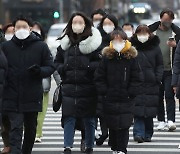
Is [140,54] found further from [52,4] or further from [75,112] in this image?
[52,4]

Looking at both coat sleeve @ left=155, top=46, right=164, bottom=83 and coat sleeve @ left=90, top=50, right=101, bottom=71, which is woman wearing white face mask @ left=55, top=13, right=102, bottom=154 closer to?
coat sleeve @ left=90, top=50, right=101, bottom=71

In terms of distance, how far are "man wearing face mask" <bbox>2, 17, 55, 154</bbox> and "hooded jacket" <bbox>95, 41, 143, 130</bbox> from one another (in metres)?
0.71

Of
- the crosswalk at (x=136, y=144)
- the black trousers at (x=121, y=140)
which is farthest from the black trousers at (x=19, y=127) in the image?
the crosswalk at (x=136, y=144)

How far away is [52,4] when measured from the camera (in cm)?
5216

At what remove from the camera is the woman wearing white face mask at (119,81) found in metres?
11.1

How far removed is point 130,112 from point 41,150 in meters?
2.00

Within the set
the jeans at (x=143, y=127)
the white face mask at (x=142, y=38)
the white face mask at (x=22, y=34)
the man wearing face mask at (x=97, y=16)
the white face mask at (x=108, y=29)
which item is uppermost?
the man wearing face mask at (x=97, y=16)

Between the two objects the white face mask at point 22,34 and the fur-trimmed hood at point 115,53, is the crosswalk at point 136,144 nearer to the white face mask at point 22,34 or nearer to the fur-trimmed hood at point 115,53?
the fur-trimmed hood at point 115,53

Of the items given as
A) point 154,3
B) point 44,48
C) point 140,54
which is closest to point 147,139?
point 140,54

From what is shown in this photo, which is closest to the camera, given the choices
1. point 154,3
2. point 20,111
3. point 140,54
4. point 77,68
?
point 20,111

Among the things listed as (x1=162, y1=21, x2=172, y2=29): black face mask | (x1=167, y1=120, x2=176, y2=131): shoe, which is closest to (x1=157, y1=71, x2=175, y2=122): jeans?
(x1=167, y1=120, x2=176, y2=131): shoe

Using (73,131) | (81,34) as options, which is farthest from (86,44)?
(73,131)

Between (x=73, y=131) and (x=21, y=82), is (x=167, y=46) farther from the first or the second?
(x=21, y=82)

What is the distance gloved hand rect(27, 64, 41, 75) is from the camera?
35.0 ft
